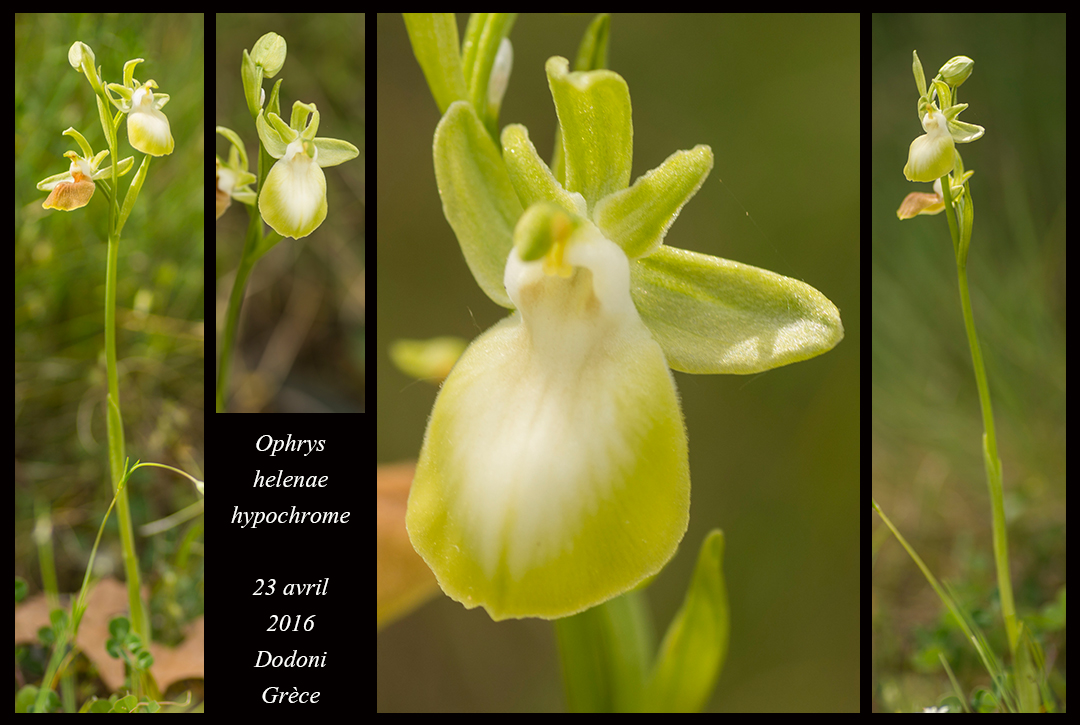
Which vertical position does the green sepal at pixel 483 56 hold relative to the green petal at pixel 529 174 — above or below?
above

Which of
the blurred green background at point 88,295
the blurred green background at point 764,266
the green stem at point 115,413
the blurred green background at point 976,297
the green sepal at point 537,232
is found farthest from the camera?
the blurred green background at point 764,266

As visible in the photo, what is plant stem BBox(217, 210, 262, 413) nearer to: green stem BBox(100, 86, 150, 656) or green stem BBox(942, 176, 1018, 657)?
green stem BBox(100, 86, 150, 656)

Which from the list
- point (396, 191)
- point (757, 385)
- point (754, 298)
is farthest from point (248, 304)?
point (757, 385)

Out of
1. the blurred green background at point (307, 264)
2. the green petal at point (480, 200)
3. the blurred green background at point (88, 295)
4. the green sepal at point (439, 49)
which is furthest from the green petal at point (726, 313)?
the blurred green background at point (88, 295)

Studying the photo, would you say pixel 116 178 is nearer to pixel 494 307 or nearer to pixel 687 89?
pixel 494 307

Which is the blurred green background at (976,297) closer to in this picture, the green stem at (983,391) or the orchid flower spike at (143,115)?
the green stem at (983,391)

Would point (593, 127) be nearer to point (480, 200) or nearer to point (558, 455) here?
point (480, 200)

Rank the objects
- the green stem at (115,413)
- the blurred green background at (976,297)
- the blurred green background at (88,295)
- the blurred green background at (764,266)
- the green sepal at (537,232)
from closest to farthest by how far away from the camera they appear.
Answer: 1. the green sepal at (537,232)
2. the green stem at (115,413)
3. the blurred green background at (88,295)
4. the blurred green background at (976,297)
5. the blurred green background at (764,266)
